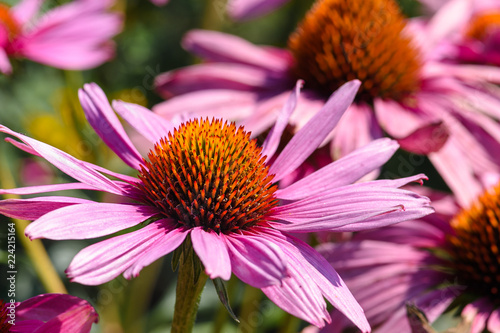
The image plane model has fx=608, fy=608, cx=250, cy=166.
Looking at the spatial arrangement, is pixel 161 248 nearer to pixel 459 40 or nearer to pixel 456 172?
pixel 456 172

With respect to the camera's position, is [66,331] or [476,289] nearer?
[66,331]

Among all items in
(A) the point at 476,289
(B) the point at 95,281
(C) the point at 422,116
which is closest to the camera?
(B) the point at 95,281

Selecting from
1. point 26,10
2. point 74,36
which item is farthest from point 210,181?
point 26,10

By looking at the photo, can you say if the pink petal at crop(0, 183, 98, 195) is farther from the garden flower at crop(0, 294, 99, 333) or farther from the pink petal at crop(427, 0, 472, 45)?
the pink petal at crop(427, 0, 472, 45)

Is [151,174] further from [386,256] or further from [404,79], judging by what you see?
[404,79]

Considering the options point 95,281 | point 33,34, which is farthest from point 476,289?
point 33,34

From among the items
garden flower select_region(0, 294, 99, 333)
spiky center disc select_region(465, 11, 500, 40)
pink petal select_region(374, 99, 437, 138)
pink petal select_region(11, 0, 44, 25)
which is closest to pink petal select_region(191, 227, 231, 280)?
garden flower select_region(0, 294, 99, 333)
